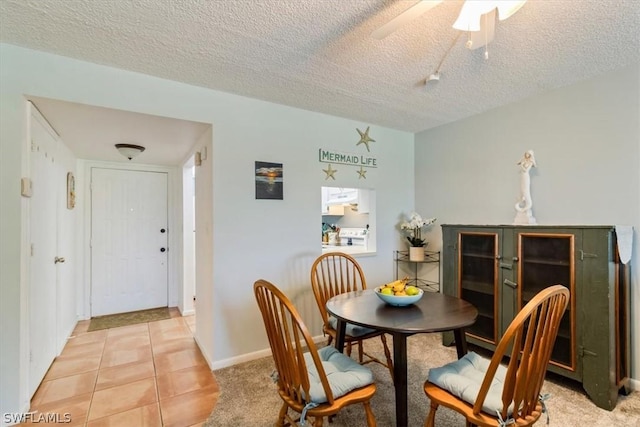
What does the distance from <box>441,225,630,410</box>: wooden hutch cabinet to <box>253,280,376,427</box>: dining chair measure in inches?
66.1

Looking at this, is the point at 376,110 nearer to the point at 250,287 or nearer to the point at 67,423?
the point at 250,287

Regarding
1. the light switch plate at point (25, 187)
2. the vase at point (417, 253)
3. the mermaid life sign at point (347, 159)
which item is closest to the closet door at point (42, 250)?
the light switch plate at point (25, 187)

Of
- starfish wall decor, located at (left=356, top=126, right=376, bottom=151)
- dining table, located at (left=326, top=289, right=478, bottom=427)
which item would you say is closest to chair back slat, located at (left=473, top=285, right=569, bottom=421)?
dining table, located at (left=326, top=289, right=478, bottom=427)

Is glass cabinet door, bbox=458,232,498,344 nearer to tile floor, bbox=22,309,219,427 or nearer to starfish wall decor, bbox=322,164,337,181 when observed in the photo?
starfish wall decor, bbox=322,164,337,181

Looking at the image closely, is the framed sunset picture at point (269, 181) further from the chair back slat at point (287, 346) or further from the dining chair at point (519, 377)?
the dining chair at point (519, 377)

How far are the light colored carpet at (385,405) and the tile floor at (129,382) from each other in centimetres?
14

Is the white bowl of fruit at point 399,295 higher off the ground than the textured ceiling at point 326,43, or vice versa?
the textured ceiling at point 326,43

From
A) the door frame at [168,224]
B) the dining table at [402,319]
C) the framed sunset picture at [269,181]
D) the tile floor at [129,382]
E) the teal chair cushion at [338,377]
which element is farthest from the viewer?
the door frame at [168,224]

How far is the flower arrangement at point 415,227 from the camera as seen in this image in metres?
3.59

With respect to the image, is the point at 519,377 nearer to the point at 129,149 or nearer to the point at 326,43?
the point at 326,43

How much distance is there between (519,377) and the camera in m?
1.23

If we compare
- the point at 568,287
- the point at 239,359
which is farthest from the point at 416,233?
the point at 239,359

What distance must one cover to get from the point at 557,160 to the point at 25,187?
157 inches

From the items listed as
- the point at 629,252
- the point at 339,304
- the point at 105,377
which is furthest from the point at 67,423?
the point at 629,252
